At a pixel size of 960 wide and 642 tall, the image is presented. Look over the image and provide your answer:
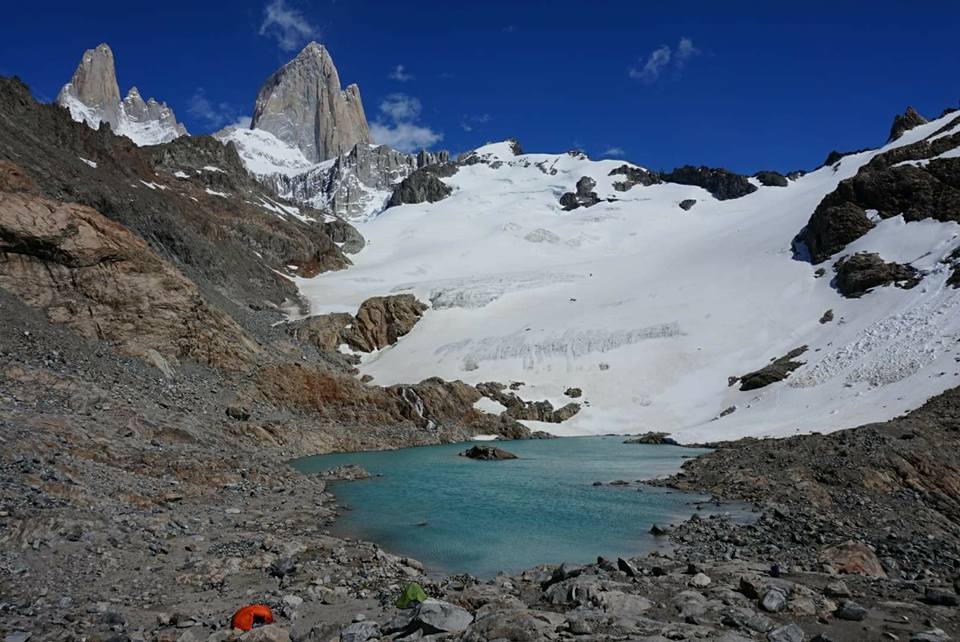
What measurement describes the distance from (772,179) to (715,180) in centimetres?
1570

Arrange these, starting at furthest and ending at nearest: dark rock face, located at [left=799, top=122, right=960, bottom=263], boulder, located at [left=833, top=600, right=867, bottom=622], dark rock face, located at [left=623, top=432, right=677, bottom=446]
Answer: dark rock face, located at [left=799, top=122, right=960, bottom=263] → dark rock face, located at [left=623, top=432, right=677, bottom=446] → boulder, located at [left=833, top=600, right=867, bottom=622]

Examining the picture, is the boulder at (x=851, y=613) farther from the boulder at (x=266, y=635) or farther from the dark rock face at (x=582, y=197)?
the dark rock face at (x=582, y=197)

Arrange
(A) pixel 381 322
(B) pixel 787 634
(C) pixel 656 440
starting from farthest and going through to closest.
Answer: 1. (A) pixel 381 322
2. (C) pixel 656 440
3. (B) pixel 787 634

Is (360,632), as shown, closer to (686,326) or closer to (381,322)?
(686,326)

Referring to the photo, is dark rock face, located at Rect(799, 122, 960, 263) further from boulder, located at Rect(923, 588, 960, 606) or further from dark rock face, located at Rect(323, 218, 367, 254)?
dark rock face, located at Rect(323, 218, 367, 254)

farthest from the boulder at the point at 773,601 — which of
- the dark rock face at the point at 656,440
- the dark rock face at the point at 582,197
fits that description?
the dark rock face at the point at 582,197

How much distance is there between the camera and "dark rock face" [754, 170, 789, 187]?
17088 centimetres

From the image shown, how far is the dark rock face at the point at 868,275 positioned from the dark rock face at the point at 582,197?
368ft

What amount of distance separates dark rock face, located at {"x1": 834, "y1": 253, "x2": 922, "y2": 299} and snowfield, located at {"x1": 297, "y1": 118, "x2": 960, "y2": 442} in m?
1.31

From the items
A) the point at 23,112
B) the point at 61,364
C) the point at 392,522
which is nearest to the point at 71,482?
the point at 392,522

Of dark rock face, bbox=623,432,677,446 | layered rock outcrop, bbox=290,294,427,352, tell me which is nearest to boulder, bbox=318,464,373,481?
dark rock face, bbox=623,432,677,446

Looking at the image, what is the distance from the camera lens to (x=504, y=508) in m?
23.8

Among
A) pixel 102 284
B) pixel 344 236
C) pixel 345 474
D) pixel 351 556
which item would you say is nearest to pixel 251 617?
pixel 351 556

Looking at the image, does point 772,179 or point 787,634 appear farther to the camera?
point 772,179
